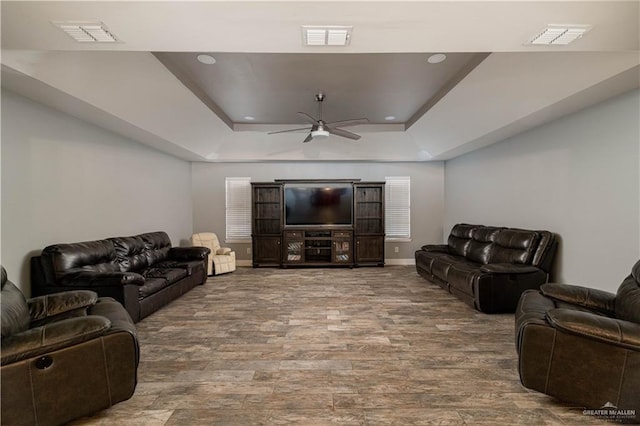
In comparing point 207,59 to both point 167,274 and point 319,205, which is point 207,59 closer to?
point 167,274

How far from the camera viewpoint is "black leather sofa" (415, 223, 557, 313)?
4.02 m

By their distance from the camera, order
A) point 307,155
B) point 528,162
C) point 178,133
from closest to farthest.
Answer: point 528,162, point 178,133, point 307,155

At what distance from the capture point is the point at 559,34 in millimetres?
2143

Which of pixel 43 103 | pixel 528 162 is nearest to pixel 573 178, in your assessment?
pixel 528 162

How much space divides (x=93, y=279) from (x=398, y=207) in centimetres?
646

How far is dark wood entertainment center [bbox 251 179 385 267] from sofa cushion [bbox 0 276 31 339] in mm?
5025

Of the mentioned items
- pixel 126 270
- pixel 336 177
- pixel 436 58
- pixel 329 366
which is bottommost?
pixel 329 366

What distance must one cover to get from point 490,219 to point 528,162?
142 centimetres

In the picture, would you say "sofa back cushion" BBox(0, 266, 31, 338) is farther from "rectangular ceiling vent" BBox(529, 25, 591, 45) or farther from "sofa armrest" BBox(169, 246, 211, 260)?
"rectangular ceiling vent" BBox(529, 25, 591, 45)

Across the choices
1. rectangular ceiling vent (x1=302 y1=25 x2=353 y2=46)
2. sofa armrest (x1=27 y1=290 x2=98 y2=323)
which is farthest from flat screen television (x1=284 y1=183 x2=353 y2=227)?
rectangular ceiling vent (x1=302 y1=25 x2=353 y2=46)

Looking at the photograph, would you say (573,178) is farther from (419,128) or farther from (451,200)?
(451,200)

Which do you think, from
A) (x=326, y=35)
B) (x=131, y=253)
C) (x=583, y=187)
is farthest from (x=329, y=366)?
(x=583, y=187)

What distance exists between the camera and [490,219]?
5.79 metres

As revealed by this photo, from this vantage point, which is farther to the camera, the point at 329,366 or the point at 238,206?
the point at 238,206
